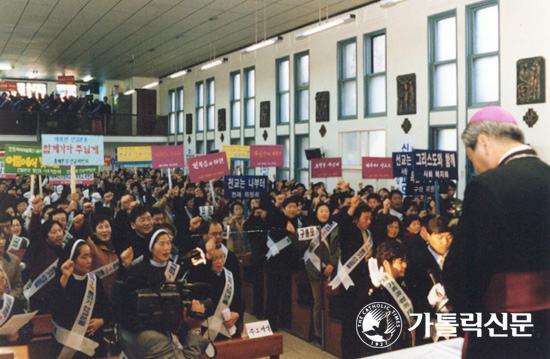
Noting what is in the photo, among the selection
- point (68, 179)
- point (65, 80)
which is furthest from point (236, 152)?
point (65, 80)

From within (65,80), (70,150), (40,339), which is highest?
(65,80)

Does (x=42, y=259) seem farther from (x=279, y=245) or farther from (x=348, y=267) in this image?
(x=348, y=267)

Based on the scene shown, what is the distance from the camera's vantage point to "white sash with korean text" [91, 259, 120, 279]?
6168 mm

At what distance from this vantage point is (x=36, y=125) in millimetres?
23609

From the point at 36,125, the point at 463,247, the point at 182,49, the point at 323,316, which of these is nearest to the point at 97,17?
the point at 182,49

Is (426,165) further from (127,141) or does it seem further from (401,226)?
(127,141)

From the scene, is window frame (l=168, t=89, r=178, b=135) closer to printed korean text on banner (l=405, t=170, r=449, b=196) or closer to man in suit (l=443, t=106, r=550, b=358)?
printed korean text on banner (l=405, t=170, r=449, b=196)

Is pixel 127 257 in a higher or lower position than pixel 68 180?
lower

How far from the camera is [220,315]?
214 inches

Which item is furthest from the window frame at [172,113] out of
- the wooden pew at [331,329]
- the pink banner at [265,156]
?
the wooden pew at [331,329]

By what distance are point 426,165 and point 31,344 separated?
633cm

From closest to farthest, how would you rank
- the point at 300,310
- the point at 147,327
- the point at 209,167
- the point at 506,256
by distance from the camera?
the point at 506,256 < the point at 147,327 < the point at 300,310 < the point at 209,167

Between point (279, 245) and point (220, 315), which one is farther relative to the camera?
point (279, 245)

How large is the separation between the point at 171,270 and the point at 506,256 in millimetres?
3983
